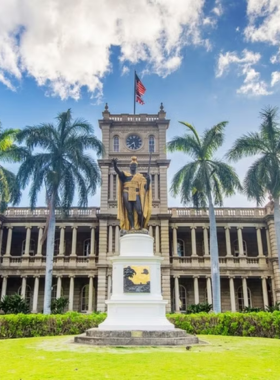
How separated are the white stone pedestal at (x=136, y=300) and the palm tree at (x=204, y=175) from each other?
11.4 meters

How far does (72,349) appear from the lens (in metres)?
8.21

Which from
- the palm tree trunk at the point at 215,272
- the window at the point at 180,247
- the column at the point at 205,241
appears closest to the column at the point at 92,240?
the window at the point at 180,247

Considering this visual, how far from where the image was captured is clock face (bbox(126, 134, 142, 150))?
3300cm

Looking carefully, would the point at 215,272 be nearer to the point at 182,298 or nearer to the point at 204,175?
the point at 204,175

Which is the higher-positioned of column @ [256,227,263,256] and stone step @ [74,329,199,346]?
column @ [256,227,263,256]

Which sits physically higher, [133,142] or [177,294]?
[133,142]

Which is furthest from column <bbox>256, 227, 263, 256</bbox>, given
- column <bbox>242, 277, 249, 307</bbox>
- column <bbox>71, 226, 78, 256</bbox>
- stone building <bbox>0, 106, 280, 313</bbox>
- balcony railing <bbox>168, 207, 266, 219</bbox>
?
column <bbox>71, 226, 78, 256</bbox>

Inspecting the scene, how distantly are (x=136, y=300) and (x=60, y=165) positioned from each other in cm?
1299

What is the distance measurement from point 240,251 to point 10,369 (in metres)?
26.9

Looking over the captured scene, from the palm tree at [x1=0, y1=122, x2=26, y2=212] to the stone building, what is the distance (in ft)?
23.9

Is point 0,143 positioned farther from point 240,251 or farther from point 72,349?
point 240,251

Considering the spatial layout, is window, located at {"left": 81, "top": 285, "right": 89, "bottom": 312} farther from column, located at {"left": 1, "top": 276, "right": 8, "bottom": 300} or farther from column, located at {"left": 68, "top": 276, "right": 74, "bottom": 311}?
column, located at {"left": 1, "top": 276, "right": 8, "bottom": 300}

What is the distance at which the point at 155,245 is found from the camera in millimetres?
29750

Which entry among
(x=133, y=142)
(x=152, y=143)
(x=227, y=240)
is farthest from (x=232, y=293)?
(x=133, y=142)
